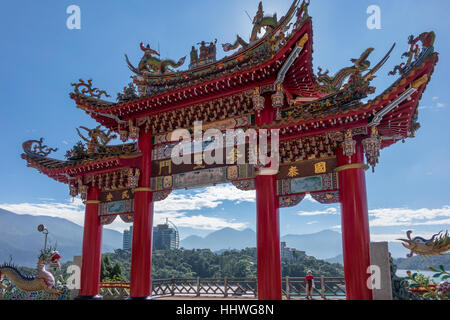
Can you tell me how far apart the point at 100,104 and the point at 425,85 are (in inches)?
439

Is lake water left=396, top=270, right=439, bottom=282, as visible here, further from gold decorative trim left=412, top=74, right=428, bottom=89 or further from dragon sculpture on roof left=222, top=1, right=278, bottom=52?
dragon sculpture on roof left=222, top=1, right=278, bottom=52

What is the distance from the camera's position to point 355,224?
8.99m

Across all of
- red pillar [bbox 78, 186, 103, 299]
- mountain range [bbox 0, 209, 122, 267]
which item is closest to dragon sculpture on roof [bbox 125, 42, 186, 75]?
red pillar [bbox 78, 186, 103, 299]

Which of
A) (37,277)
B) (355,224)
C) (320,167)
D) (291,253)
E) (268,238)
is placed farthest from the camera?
(291,253)

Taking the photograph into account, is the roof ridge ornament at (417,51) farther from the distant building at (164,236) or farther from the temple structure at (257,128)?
the distant building at (164,236)

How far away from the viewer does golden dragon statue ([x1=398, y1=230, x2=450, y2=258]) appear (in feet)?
26.2

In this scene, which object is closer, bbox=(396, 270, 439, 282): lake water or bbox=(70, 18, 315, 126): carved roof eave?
bbox=(396, 270, 439, 282): lake water

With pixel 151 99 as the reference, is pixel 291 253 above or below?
below

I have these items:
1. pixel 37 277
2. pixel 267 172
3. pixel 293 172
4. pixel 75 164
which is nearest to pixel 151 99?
pixel 75 164

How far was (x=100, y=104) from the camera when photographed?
13523 millimetres

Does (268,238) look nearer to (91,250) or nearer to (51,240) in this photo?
(91,250)

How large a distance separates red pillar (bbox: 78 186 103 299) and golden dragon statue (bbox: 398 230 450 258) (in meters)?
10.9

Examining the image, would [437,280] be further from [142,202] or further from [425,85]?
[142,202]

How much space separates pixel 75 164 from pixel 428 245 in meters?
12.3
